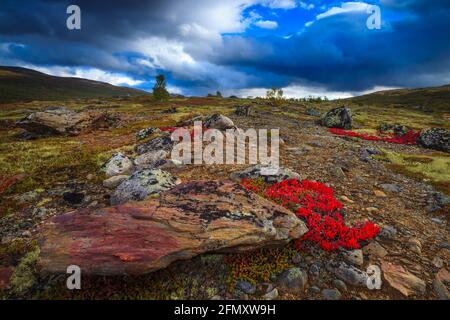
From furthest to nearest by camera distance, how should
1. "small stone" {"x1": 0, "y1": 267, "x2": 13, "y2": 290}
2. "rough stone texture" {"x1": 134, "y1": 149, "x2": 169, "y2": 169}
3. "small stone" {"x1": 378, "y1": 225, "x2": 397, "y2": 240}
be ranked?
"rough stone texture" {"x1": 134, "y1": 149, "x2": 169, "y2": 169} < "small stone" {"x1": 378, "y1": 225, "x2": 397, "y2": 240} < "small stone" {"x1": 0, "y1": 267, "x2": 13, "y2": 290}

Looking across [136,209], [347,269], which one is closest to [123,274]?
[136,209]

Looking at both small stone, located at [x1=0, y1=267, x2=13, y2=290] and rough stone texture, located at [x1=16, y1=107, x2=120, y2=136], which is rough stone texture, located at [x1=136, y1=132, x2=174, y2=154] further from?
rough stone texture, located at [x1=16, y1=107, x2=120, y2=136]

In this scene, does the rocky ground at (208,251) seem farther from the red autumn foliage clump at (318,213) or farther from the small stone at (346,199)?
the red autumn foliage clump at (318,213)

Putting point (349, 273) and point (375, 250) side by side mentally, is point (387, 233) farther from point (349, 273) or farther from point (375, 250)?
point (349, 273)

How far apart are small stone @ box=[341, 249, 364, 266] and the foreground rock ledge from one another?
1.56m

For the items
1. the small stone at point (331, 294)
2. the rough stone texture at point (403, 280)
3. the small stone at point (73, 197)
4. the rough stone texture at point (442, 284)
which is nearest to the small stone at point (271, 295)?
the small stone at point (331, 294)

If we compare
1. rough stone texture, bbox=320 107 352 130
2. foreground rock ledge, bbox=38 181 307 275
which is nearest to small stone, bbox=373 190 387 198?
foreground rock ledge, bbox=38 181 307 275

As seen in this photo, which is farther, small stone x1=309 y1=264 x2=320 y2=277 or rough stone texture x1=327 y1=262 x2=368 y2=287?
small stone x1=309 y1=264 x2=320 y2=277

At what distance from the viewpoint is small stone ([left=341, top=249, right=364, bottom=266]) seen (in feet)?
30.9

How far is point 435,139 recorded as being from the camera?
109ft

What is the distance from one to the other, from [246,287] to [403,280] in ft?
16.1

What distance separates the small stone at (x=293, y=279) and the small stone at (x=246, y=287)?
0.87 meters

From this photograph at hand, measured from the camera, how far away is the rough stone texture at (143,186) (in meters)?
12.7
